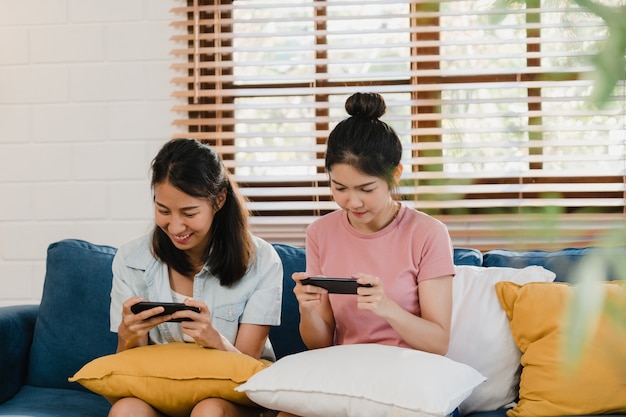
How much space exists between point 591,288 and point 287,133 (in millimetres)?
2888

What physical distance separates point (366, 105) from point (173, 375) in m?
0.82

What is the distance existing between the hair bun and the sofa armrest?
125 centimetres

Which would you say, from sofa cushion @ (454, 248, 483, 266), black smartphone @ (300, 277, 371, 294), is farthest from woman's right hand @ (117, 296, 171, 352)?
sofa cushion @ (454, 248, 483, 266)

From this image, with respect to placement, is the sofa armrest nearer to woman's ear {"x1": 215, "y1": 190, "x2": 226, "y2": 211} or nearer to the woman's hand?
woman's ear {"x1": 215, "y1": 190, "x2": 226, "y2": 211}

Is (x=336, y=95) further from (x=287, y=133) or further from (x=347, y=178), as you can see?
(x=347, y=178)

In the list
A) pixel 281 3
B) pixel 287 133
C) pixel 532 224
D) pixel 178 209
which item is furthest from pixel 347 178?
pixel 532 224

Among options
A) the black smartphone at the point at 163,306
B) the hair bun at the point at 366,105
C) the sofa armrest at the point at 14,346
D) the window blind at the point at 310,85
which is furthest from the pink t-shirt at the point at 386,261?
the sofa armrest at the point at 14,346

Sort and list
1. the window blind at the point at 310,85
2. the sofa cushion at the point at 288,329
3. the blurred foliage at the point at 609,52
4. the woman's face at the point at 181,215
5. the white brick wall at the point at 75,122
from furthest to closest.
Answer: the white brick wall at the point at 75,122, the window blind at the point at 310,85, the sofa cushion at the point at 288,329, the woman's face at the point at 181,215, the blurred foliage at the point at 609,52

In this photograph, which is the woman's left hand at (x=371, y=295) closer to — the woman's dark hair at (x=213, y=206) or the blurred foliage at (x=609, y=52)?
the woman's dark hair at (x=213, y=206)

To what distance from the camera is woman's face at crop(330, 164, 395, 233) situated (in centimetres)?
190

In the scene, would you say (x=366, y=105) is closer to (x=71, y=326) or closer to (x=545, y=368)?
(x=545, y=368)

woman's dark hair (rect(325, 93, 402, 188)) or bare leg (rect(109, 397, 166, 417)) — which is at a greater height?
woman's dark hair (rect(325, 93, 402, 188))

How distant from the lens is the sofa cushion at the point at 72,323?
7.86 ft

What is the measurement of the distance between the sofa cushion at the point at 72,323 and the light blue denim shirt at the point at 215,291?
0.80ft
